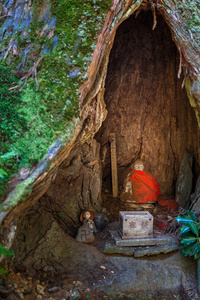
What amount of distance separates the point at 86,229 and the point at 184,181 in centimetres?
256

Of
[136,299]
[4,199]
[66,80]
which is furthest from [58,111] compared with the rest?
[136,299]

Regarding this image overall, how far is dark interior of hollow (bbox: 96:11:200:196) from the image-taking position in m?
6.26

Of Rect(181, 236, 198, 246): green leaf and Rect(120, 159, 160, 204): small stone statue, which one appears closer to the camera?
Rect(181, 236, 198, 246): green leaf

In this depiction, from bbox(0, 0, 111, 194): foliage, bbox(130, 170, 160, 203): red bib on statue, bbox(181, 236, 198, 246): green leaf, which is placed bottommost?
bbox(181, 236, 198, 246): green leaf

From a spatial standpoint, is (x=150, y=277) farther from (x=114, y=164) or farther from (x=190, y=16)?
(x=190, y=16)

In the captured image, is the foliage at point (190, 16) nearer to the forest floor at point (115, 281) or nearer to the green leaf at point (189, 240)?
the green leaf at point (189, 240)

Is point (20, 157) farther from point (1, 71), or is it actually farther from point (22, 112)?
point (1, 71)

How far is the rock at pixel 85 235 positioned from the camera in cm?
463

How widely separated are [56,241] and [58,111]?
6.92ft

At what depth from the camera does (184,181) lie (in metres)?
6.00

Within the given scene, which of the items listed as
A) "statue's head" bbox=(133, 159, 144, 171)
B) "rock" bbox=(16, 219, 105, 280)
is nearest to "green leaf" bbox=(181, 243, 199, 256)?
"rock" bbox=(16, 219, 105, 280)

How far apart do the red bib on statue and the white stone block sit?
1536 millimetres

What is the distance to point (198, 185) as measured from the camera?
5.18 metres

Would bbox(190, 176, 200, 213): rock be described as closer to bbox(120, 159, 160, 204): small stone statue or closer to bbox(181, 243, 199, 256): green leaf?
bbox(181, 243, 199, 256): green leaf
